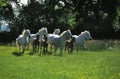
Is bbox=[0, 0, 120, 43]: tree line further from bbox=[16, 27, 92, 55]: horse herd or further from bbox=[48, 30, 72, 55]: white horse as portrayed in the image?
bbox=[48, 30, 72, 55]: white horse

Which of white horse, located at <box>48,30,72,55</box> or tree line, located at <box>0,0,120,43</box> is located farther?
tree line, located at <box>0,0,120,43</box>

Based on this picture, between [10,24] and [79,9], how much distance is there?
16.1 m

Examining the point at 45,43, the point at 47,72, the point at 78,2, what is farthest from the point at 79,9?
the point at 47,72

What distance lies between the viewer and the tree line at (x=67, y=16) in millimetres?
72312

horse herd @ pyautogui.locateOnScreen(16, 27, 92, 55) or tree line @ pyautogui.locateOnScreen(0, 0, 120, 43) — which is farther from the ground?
tree line @ pyautogui.locateOnScreen(0, 0, 120, 43)

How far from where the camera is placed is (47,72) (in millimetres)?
19688

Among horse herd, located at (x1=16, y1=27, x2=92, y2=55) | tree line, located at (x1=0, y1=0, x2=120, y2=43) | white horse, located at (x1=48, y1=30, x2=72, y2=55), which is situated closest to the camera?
white horse, located at (x1=48, y1=30, x2=72, y2=55)

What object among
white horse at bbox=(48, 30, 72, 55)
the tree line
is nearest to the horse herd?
white horse at bbox=(48, 30, 72, 55)

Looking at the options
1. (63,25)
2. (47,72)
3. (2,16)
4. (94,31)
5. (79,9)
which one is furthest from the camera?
(79,9)

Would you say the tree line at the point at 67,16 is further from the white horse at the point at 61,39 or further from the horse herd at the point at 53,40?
the white horse at the point at 61,39

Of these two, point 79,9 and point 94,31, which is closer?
point 94,31

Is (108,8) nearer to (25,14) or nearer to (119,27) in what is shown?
(119,27)

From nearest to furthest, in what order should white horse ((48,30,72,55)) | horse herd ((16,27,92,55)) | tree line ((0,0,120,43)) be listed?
white horse ((48,30,72,55))
horse herd ((16,27,92,55))
tree line ((0,0,120,43))

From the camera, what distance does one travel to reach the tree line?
2847 inches
